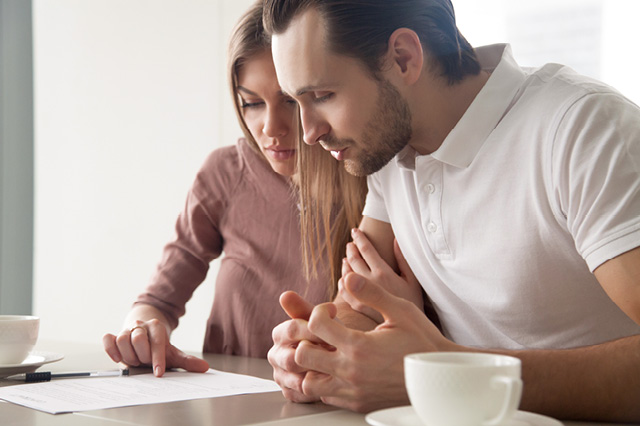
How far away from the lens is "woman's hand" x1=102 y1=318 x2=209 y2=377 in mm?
1360

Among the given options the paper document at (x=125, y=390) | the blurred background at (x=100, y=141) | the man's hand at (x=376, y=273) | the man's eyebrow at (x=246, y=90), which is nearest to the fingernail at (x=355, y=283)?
the paper document at (x=125, y=390)

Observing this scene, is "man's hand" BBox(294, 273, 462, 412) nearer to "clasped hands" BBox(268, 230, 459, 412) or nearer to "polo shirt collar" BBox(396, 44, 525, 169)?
"clasped hands" BBox(268, 230, 459, 412)

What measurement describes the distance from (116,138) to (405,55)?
2358mm

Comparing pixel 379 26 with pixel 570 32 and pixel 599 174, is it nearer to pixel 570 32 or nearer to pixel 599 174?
pixel 599 174

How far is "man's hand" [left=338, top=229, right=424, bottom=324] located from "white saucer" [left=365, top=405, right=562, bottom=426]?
0.56m

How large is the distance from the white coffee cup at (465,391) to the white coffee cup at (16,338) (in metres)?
0.83

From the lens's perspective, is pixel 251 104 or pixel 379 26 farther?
pixel 251 104

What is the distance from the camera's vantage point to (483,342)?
140cm

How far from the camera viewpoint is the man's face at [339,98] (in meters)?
1.30

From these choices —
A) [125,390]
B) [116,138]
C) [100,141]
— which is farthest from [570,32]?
[100,141]

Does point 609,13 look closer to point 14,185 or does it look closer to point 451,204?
point 451,204

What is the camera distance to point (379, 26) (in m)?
1.33

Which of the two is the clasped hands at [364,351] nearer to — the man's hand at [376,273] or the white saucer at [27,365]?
the man's hand at [376,273]

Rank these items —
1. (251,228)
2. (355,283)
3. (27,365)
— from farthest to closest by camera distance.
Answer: (251,228) → (27,365) → (355,283)
